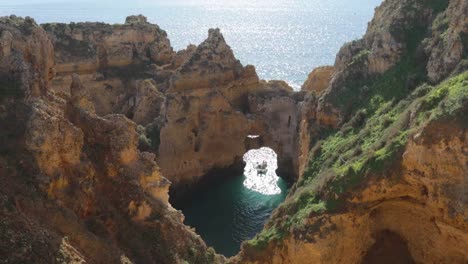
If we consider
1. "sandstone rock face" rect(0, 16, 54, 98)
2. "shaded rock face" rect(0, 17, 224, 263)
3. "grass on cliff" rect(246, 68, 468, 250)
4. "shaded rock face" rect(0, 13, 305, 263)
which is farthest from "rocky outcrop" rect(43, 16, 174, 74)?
"grass on cliff" rect(246, 68, 468, 250)

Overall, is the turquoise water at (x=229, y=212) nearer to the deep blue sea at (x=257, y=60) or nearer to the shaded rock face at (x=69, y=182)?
the deep blue sea at (x=257, y=60)

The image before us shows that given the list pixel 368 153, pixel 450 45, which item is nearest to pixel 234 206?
pixel 450 45

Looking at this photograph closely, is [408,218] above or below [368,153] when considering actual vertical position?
below

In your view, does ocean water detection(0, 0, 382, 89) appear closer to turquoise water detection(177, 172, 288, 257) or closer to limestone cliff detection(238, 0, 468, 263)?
turquoise water detection(177, 172, 288, 257)

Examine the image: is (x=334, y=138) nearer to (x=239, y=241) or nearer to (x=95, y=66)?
(x=239, y=241)

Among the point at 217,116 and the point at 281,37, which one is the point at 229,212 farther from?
the point at 281,37
